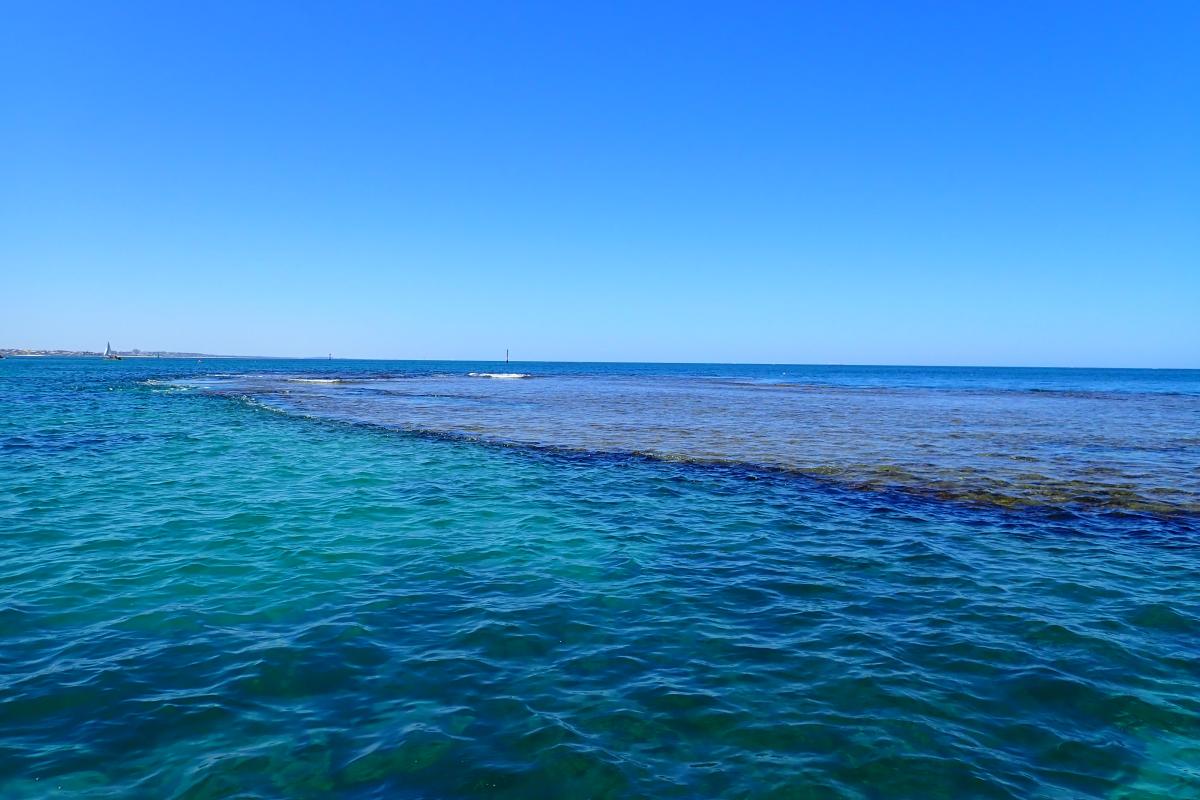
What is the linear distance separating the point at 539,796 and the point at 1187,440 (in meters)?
40.0

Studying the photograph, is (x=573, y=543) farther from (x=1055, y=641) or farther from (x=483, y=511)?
(x=1055, y=641)

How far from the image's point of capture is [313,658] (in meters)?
8.02

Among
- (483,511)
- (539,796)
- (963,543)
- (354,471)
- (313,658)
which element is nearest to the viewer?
(539,796)

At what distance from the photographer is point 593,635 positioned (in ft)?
29.2

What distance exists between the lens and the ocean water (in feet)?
19.9

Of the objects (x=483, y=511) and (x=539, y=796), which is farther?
(x=483, y=511)

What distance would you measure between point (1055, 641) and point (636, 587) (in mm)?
5760

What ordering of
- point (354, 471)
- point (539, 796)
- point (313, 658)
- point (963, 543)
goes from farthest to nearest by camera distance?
1. point (354, 471)
2. point (963, 543)
3. point (313, 658)
4. point (539, 796)

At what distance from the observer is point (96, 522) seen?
14.0m

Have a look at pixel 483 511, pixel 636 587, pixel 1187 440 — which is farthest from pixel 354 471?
pixel 1187 440

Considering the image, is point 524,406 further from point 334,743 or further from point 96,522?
point 334,743

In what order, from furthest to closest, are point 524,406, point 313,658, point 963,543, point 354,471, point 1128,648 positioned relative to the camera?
point 524,406, point 354,471, point 963,543, point 1128,648, point 313,658

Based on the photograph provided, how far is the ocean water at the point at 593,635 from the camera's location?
239 inches

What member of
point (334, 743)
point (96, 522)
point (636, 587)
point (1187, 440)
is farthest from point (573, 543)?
point (1187, 440)
